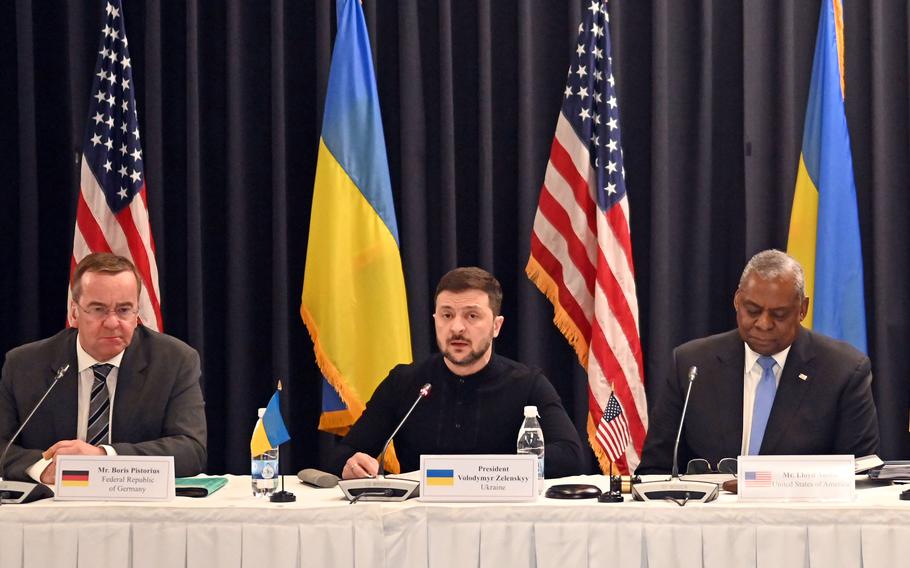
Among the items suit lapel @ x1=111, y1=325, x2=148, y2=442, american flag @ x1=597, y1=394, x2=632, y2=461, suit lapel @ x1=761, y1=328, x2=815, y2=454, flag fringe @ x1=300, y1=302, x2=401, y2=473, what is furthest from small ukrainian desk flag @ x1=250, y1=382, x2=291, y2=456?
flag fringe @ x1=300, y1=302, x2=401, y2=473

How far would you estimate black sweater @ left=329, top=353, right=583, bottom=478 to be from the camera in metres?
3.97

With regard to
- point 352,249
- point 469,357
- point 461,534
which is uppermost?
point 352,249

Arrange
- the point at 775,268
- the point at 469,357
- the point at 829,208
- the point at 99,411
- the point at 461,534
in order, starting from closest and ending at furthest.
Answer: the point at 461,534
the point at 775,268
the point at 99,411
the point at 469,357
the point at 829,208

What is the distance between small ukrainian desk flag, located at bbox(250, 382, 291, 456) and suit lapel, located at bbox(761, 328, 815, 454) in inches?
65.6

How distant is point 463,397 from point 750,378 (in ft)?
3.36

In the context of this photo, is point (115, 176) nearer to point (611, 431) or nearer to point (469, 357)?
point (469, 357)

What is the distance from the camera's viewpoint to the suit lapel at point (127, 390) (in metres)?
3.84

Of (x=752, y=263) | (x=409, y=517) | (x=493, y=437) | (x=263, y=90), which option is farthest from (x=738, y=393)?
(x=263, y=90)

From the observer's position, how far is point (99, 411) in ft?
12.7

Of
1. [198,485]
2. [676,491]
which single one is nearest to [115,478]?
[198,485]

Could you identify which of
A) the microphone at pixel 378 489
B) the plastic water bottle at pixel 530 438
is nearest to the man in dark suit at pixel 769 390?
the plastic water bottle at pixel 530 438

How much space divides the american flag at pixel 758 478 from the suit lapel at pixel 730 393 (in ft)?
2.79

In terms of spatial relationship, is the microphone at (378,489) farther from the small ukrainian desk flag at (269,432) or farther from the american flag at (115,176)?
the american flag at (115,176)

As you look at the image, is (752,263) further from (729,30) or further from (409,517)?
(729,30)
